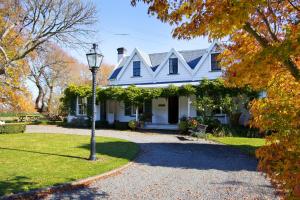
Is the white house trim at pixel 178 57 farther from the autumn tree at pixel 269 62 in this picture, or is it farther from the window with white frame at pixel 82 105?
the autumn tree at pixel 269 62

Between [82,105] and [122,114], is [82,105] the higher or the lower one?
the higher one

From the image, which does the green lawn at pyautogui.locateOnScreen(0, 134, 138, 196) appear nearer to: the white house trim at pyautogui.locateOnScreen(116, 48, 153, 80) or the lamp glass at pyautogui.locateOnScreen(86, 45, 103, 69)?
the lamp glass at pyautogui.locateOnScreen(86, 45, 103, 69)

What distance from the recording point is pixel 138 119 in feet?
80.5

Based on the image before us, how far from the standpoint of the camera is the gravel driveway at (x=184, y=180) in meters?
6.59

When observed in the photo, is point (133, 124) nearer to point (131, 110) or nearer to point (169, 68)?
point (131, 110)

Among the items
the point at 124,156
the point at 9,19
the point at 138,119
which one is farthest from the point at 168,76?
the point at 124,156

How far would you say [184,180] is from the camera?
788cm

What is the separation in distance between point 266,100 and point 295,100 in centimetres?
52

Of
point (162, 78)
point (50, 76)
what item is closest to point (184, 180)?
point (162, 78)

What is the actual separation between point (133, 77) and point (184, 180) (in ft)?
70.0

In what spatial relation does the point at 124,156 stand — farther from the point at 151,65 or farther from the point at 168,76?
the point at 151,65

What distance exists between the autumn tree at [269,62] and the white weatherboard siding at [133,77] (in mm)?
22526

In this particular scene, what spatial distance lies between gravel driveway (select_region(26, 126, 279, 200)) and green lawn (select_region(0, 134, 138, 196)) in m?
0.67

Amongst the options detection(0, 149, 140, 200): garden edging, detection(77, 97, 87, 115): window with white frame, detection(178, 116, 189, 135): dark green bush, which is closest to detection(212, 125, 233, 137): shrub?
detection(178, 116, 189, 135): dark green bush
